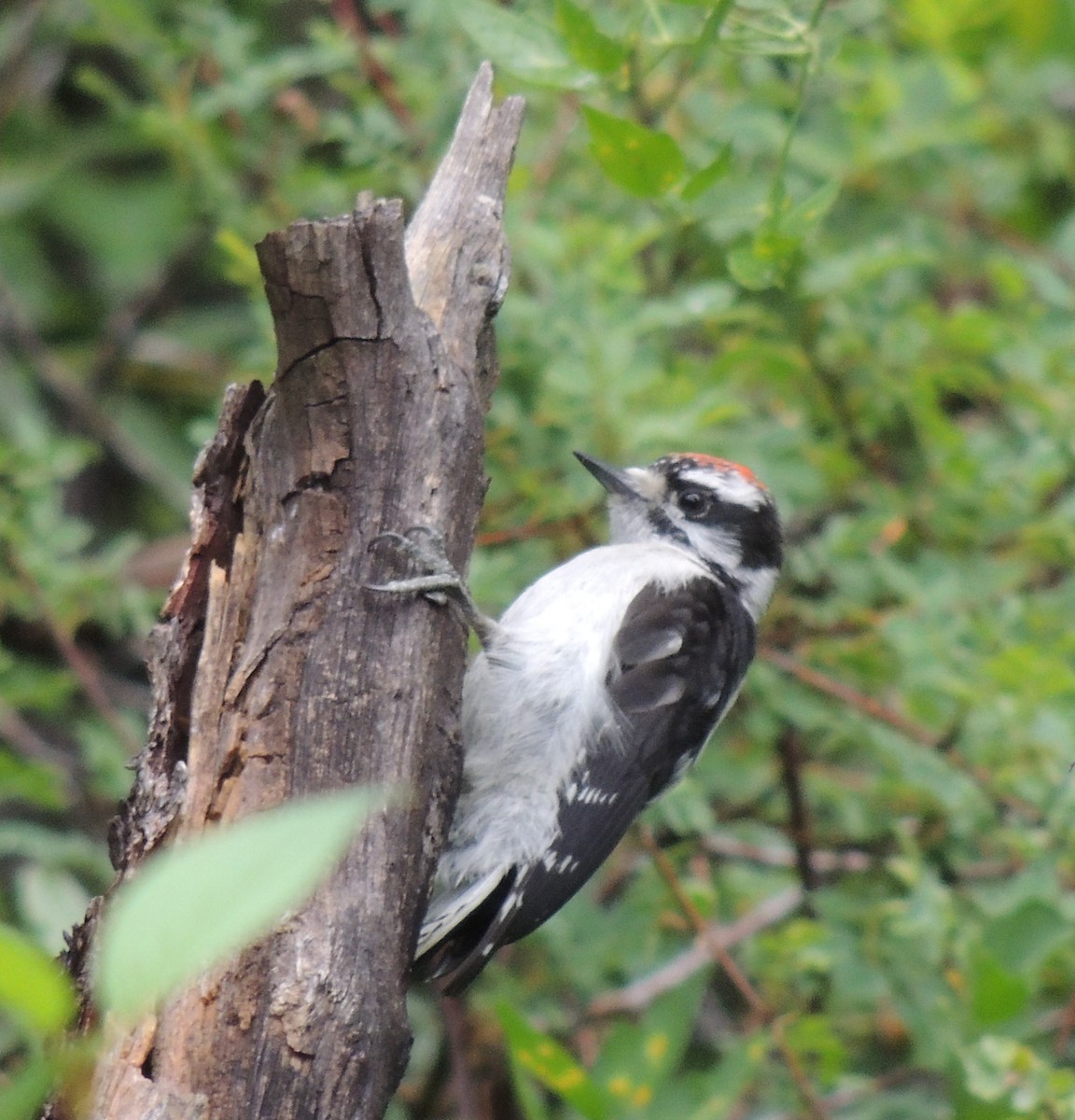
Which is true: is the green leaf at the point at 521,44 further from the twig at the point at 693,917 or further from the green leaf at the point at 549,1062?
the twig at the point at 693,917

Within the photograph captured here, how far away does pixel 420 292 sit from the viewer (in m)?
2.74

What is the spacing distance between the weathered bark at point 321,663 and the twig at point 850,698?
5.82 feet

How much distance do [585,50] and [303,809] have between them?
2064 millimetres

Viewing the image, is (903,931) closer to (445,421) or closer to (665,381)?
(665,381)

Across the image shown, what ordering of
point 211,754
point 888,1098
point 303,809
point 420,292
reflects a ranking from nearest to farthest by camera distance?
point 303,809 < point 211,754 < point 420,292 < point 888,1098

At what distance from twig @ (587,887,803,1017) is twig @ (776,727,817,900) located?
0.09m

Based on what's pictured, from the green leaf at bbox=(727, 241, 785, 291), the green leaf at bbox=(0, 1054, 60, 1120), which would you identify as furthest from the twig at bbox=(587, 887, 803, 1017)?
the green leaf at bbox=(0, 1054, 60, 1120)

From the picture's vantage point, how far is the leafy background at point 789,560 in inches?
145

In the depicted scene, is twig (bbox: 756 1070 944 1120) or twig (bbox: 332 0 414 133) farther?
twig (bbox: 332 0 414 133)

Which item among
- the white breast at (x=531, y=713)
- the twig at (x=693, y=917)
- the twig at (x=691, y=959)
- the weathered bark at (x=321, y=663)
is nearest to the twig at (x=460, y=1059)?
the twig at (x=691, y=959)

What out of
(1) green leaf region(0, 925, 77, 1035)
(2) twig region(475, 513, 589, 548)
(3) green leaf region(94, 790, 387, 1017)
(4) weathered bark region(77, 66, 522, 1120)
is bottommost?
(2) twig region(475, 513, 589, 548)

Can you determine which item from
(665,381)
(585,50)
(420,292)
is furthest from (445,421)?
(665,381)

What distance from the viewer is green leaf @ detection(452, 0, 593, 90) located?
2.51m

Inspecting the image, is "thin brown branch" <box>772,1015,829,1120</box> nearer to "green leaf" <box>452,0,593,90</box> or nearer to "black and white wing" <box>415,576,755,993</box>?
"black and white wing" <box>415,576,755,993</box>
